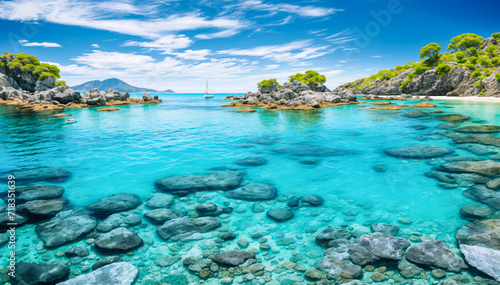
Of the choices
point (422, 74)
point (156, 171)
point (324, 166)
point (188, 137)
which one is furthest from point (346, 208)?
point (422, 74)

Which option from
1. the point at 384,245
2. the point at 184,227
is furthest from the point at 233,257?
the point at 384,245

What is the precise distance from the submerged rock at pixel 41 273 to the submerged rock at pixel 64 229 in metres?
0.99

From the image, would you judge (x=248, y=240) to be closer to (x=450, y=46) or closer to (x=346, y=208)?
(x=346, y=208)

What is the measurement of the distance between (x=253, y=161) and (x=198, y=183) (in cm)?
445

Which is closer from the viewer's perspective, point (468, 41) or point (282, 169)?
point (282, 169)

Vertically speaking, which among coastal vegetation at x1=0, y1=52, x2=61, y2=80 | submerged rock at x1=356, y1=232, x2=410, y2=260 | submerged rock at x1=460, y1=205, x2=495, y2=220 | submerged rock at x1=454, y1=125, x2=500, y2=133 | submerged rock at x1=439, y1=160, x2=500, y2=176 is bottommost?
submerged rock at x1=356, y1=232, x2=410, y2=260

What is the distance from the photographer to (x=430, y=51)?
3844 inches

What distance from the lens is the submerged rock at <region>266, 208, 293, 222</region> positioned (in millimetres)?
7992

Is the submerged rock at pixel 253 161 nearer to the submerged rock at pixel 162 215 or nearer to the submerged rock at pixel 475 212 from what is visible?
the submerged rock at pixel 162 215

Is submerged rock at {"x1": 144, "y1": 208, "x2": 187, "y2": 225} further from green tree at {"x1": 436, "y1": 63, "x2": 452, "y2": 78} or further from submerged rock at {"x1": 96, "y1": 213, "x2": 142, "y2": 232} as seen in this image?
green tree at {"x1": 436, "y1": 63, "x2": 452, "y2": 78}

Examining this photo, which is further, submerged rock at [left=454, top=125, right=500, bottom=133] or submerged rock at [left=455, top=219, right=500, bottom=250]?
submerged rock at [left=454, top=125, right=500, bottom=133]

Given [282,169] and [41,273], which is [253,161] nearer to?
[282,169]

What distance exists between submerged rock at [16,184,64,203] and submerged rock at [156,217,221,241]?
567 centimetres

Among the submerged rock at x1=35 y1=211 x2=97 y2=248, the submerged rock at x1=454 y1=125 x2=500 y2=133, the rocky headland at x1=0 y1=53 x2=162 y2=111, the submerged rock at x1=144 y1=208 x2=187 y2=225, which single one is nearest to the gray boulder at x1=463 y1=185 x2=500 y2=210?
the submerged rock at x1=144 y1=208 x2=187 y2=225
